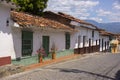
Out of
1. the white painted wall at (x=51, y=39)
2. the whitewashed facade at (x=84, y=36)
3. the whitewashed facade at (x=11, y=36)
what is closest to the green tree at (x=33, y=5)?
the whitewashed facade at (x=84, y=36)

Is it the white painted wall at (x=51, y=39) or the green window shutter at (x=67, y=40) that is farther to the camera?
the green window shutter at (x=67, y=40)

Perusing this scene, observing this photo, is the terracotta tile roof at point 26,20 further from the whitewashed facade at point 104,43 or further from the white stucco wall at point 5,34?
the whitewashed facade at point 104,43

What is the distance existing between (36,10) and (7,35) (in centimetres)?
1398

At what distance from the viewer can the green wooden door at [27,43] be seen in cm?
1762

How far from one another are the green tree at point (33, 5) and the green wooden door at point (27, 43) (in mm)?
8796

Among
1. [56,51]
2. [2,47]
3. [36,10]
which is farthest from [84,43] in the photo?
[2,47]

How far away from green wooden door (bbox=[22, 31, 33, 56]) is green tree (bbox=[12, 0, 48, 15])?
8.80 m

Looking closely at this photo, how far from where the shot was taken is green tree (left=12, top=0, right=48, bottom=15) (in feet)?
89.3

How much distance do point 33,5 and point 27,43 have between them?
1035 centimetres

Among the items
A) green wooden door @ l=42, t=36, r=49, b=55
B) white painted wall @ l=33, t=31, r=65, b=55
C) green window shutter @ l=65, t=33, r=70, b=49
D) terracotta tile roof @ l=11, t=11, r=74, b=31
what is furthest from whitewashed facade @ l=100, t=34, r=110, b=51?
green wooden door @ l=42, t=36, r=49, b=55

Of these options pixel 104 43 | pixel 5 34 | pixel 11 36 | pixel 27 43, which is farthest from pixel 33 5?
pixel 104 43

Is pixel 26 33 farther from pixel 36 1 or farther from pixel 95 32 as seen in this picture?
pixel 95 32

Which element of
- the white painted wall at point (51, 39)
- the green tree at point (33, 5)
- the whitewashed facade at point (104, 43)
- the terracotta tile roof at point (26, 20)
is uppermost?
the green tree at point (33, 5)

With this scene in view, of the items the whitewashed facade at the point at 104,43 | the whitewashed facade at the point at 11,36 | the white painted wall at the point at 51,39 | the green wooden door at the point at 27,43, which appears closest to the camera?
the whitewashed facade at the point at 11,36
